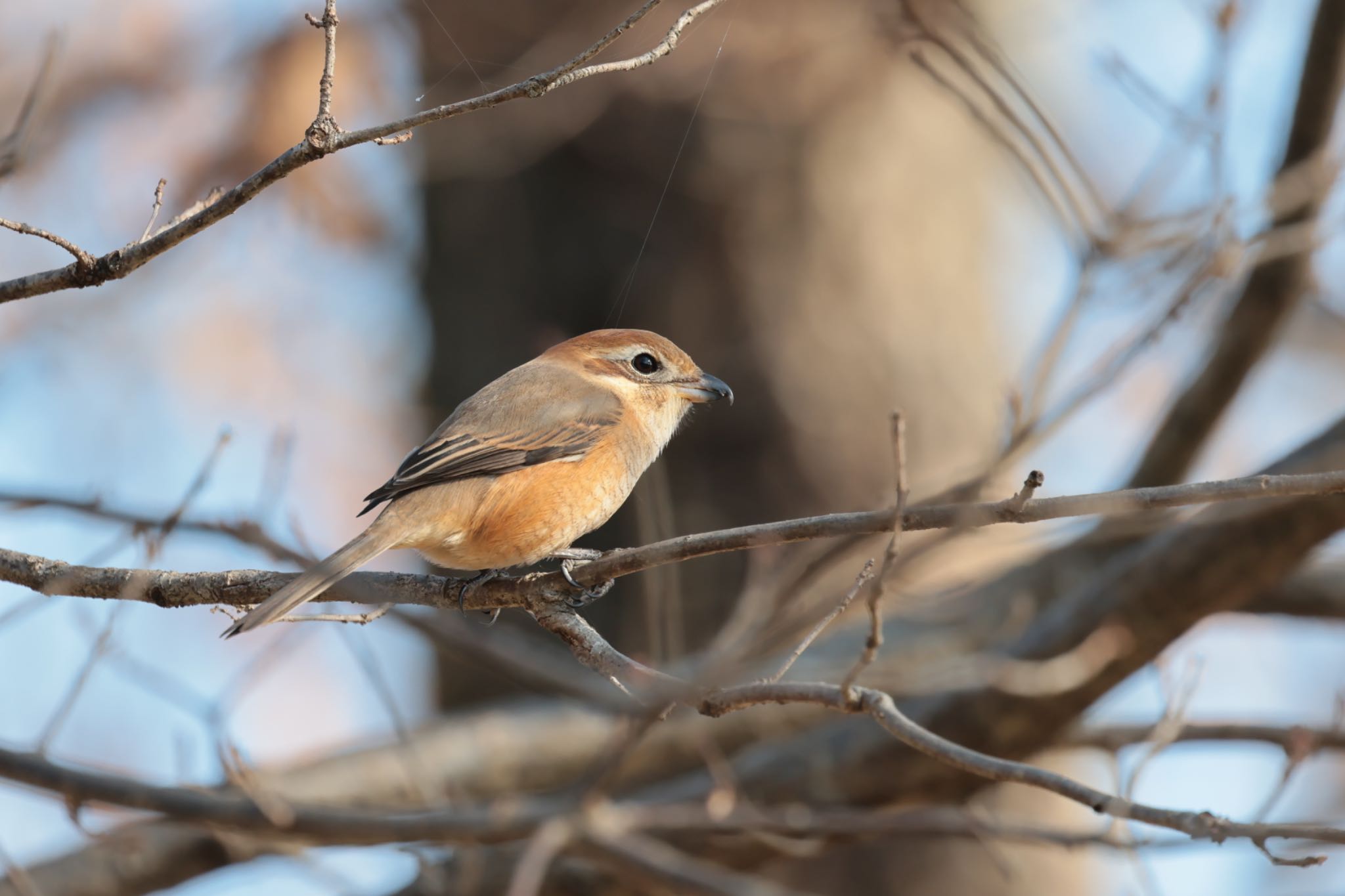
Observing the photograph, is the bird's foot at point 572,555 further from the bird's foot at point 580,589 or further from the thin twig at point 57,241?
the thin twig at point 57,241

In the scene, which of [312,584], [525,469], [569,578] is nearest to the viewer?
[569,578]

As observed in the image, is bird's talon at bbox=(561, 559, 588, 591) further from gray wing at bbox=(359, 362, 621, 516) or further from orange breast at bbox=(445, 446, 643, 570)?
gray wing at bbox=(359, 362, 621, 516)

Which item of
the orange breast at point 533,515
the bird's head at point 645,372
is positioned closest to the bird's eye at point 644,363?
the bird's head at point 645,372

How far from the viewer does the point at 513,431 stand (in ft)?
13.6

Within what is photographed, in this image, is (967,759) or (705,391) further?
(705,391)

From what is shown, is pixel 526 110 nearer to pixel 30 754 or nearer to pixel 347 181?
pixel 347 181

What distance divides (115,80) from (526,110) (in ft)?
9.48

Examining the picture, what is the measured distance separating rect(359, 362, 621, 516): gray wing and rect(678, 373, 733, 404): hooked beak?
0.45m

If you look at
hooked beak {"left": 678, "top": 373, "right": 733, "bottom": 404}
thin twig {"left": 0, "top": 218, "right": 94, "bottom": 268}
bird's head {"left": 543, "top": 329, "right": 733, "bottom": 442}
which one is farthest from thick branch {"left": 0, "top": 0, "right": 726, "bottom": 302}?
hooked beak {"left": 678, "top": 373, "right": 733, "bottom": 404}

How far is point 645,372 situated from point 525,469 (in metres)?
1.05

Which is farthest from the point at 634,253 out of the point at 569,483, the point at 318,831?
the point at 318,831

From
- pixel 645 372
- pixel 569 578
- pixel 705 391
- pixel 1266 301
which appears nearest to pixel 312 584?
pixel 569 578

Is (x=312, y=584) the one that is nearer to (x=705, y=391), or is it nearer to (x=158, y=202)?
(x=158, y=202)

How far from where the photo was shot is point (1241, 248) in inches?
165
